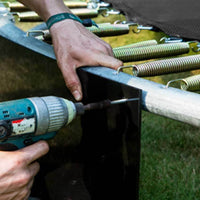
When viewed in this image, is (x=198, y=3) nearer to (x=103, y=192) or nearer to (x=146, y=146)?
(x=146, y=146)

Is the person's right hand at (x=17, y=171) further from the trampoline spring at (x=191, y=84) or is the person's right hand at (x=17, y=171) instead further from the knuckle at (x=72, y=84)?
the trampoline spring at (x=191, y=84)

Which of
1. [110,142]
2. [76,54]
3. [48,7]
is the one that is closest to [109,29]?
[48,7]

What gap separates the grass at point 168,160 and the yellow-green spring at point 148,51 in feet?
2.03

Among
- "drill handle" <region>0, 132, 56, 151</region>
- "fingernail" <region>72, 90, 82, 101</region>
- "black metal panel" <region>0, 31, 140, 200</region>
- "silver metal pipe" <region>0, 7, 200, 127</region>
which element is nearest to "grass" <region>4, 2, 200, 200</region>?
"black metal panel" <region>0, 31, 140, 200</region>

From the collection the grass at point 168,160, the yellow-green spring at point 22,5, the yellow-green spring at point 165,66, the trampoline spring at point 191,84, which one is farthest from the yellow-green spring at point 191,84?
the yellow-green spring at point 22,5

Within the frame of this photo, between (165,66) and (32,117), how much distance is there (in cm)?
124

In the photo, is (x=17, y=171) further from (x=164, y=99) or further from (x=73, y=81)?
(x=164, y=99)

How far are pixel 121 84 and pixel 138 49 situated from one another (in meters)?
1.19

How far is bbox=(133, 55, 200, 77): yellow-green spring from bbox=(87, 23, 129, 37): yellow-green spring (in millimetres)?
886

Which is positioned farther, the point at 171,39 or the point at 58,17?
the point at 171,39

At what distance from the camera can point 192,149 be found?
2.50m

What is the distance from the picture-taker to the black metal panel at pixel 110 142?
4.54 feet

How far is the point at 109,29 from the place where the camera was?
118 inches

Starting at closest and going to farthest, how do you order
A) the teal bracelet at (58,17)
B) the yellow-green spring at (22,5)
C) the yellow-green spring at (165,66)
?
1. the teal bracelet at (58,17)
2. the yellow-green spring at (165,66)
3. the yellow-green spring at (22,5)
